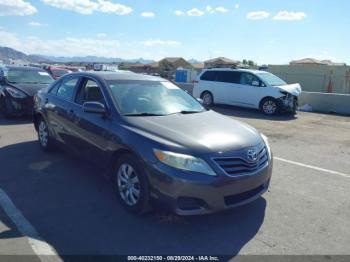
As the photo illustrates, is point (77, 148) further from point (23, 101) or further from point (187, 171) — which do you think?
point (23, 101)

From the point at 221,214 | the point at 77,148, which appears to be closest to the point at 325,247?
the point at 221,214

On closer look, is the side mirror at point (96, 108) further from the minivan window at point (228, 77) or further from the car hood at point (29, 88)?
the minivan window at point (228, 77)

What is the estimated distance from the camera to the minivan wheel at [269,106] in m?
12.7

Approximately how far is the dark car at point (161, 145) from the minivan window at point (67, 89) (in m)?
0.03

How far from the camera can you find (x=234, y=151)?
3.67m

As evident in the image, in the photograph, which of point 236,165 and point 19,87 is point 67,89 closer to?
point 236,165

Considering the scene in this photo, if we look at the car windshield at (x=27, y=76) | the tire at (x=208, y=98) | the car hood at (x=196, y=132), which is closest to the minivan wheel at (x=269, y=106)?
the tire at (x=208, y=98)

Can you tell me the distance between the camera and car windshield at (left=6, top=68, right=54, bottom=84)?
409 inches

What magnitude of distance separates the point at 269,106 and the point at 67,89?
8.95 meters

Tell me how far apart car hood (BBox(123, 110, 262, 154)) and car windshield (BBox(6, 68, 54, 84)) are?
7.45m

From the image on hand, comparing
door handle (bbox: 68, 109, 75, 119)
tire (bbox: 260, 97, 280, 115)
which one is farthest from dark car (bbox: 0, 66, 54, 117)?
tire (bbox: 260, 97, 280, 115)

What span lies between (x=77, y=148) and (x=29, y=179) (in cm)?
84

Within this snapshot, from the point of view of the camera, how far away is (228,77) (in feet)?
47.4

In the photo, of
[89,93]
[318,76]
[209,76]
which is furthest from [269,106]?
[318,76]
